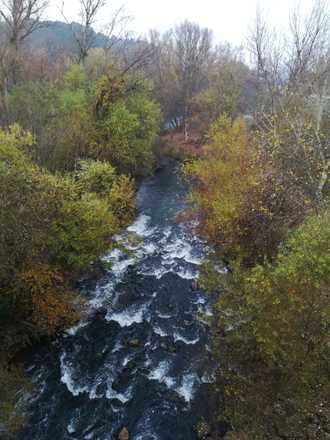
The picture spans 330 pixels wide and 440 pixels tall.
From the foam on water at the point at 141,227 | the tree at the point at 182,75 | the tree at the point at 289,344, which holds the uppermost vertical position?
the tree at the point at 182,75

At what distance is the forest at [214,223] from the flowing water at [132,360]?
0.58m

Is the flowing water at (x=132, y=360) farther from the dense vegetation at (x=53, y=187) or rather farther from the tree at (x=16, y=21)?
the tree at (x=16, y=21)

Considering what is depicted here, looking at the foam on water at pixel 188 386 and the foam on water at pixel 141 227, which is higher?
the foam on water at pixel 141 227

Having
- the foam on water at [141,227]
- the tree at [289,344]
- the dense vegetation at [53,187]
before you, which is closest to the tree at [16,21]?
the dense vegetation at [53,187]

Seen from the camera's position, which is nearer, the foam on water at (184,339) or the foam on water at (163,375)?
the foam on water at (163,375)

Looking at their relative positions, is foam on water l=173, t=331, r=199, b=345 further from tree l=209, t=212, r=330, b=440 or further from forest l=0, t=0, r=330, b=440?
tree l=209, t=212, r=330, b=440

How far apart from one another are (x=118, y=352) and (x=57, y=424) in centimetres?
375

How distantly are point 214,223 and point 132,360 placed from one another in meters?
8.64

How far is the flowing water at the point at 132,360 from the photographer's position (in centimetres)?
1263

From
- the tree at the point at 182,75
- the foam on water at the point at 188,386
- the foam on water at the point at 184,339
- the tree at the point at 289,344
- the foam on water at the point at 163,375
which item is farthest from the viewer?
the tree at the point at 182,75

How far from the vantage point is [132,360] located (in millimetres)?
15203

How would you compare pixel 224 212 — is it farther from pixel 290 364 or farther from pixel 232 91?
pixel 232 91

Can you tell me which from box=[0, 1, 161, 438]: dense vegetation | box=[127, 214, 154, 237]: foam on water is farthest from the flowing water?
box=[127, 214, 154, 237]: foam on water

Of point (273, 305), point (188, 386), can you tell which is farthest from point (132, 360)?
point (273, 305)
